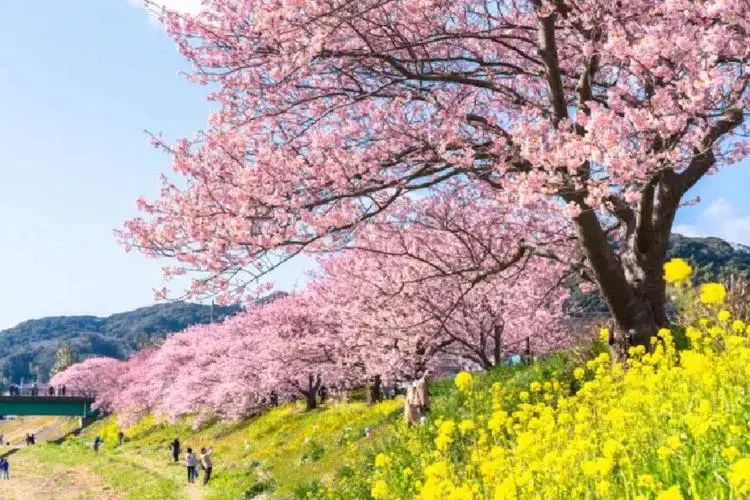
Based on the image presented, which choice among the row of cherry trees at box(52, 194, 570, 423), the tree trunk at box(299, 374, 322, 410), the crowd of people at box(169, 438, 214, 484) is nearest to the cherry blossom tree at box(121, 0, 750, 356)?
the row of cherry trees at box(52, 194, 570, 423)

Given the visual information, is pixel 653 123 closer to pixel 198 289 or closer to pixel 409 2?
pixel 409 2

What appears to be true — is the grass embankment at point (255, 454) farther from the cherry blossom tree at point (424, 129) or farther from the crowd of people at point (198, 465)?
the cherry blossom tree at point (424, 129)

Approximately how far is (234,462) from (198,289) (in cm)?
2312

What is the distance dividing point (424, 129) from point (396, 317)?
37.4 feet

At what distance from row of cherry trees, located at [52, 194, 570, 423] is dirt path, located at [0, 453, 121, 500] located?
7.10 m

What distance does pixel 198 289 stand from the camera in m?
10.9

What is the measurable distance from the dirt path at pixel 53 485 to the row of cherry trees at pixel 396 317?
7105 mm

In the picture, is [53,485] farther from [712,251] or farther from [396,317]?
[712,251]

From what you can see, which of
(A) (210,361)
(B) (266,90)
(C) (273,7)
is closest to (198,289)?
(B) (266,90)

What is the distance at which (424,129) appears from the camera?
11.1 meters

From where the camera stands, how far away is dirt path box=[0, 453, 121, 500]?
36188 mm

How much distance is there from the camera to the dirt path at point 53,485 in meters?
36.2

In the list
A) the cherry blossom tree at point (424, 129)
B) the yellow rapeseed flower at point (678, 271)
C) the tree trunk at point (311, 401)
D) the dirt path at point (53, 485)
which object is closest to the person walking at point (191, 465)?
the dirt path at point (53, 485)

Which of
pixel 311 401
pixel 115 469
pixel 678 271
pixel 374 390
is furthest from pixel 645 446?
pixel 115 469
